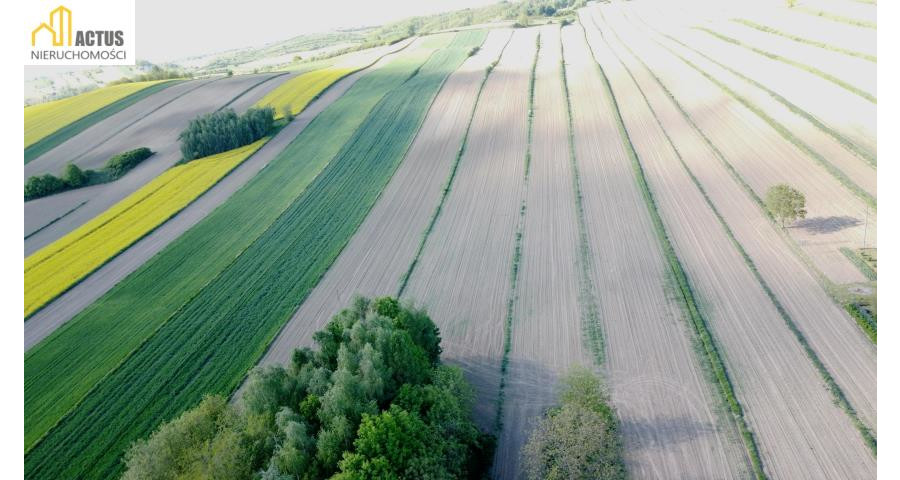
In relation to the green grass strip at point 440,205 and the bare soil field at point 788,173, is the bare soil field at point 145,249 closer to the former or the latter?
the green grass strip at point 440,205

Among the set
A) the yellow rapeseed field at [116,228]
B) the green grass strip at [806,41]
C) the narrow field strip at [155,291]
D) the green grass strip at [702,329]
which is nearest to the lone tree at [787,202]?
the green grass strip at [702,329]

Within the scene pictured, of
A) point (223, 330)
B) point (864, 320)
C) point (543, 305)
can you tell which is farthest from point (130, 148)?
point (864, 320)

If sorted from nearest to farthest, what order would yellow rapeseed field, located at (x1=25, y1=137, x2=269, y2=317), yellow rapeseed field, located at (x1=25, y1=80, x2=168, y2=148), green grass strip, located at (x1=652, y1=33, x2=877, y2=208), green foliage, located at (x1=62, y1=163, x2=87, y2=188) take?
green grass strip, located at (x1=652, y1=33, x2=877, y2=208)
yellow rapeseed field, located at (x1=25, y1=137, x2=269, y2=317)
green foliage, located at (x1=62, y1=163, x2=87, y2=188)
yellow rapeseed field, located at (x1=25, y1=80, x2=168, y2=148)

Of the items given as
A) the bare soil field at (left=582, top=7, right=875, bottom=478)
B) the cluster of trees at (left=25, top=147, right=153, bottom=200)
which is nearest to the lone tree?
the bare soil field at (left=582, top=7, right=875, bottom=478)

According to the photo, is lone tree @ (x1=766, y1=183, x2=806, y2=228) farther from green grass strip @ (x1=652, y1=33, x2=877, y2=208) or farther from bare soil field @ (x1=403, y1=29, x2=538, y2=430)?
bare soil field @ (x1=403, y1=29, x2=538, y2=430)
